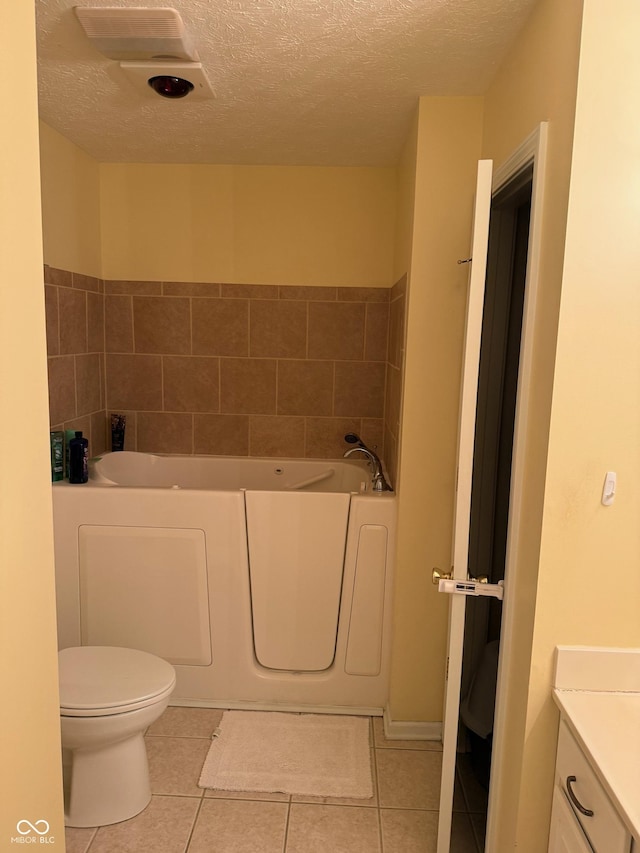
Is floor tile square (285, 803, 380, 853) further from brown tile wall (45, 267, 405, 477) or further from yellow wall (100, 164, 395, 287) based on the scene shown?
yellow wall (100, 164, 395, 287)

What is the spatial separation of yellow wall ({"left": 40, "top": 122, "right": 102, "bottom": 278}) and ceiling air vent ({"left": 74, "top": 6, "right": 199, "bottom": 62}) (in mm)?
876

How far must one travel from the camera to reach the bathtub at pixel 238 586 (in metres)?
2.77

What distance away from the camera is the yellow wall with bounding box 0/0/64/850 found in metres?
1.06

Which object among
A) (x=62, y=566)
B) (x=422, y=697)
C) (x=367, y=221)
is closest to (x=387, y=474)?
(x=422, y=697)

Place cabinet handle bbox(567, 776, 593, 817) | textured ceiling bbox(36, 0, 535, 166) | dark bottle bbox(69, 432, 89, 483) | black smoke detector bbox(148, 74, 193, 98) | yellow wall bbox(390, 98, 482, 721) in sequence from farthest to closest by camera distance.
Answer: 1. dark bottle bbox(69, 432, 89, 483)
2. yellow wall bbox(390, 98, 482, 721)
3. black smoke detector bbox(148, 74, 193, 98)
4. textured ceiling bbox(36, 0, 535, 166)
5. cabinet handle bbox(567, 776, 593, 817)

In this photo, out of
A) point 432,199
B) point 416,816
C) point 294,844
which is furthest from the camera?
point 432,199

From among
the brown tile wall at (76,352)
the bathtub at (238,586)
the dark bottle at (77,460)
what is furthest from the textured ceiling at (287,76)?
the bathtub at (238,586)

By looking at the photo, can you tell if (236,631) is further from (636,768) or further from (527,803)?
(636,768)

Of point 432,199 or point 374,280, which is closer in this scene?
point 432,199

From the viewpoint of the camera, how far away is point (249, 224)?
3.35 m

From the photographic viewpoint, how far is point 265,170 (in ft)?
10.8

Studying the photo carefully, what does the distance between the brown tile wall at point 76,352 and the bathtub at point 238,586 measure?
41 centimetres

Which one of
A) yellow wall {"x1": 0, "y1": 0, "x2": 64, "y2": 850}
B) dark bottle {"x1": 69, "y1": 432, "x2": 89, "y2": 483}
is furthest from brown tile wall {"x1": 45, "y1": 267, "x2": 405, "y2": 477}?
yellow wall {"x1": 0, "y1": 0, "x2": 64, "y2": 850}

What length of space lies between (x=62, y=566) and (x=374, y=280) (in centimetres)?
196
